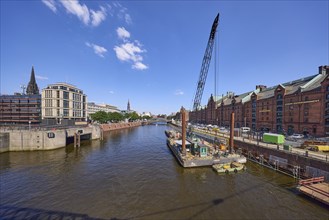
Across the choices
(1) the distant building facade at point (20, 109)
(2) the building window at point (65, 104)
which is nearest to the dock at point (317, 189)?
(2) the building window at point (65, 104)

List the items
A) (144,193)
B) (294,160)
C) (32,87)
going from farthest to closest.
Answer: (32,87) → (294,160) → (144,193)

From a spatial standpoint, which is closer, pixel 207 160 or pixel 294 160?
pixel 294 160

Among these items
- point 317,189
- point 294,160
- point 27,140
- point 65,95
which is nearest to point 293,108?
point 294,160

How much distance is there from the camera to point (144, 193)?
24688mm

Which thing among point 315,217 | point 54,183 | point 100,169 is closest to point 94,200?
point 54,183

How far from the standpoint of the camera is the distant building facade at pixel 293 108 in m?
54.2

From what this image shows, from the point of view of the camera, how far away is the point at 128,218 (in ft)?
61.0

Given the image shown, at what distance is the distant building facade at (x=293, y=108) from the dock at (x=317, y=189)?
40.2m

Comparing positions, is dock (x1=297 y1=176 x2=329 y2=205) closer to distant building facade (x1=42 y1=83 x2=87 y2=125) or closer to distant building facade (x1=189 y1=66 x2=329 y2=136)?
distant building facade (x1=189 y1=66 x2=329 y2=136)

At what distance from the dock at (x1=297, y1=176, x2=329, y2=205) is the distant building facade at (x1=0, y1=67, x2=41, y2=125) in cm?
13938

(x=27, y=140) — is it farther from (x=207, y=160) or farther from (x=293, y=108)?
(x=293, y=108)

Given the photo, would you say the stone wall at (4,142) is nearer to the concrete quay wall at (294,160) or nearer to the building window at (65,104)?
the building window at (65,104)

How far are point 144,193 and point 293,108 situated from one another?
69.1 metres

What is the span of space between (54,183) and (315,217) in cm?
3811
